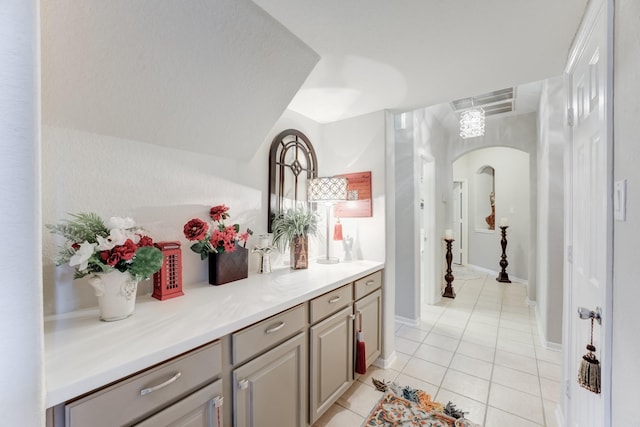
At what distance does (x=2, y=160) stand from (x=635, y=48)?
1.63 metres

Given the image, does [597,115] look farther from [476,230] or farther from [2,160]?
[476,230]

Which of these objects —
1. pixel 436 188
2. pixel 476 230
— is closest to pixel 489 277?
pixel 476 230

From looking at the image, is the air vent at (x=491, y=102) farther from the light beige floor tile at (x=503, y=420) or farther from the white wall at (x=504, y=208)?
the light beige floor tile at (x=503, y=420)

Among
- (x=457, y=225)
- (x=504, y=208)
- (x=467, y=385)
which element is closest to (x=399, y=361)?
(x=467, y=385)

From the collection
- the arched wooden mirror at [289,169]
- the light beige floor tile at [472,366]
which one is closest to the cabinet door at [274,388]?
the arched wooden mirror at [289,169]

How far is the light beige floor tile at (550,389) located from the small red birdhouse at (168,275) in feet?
8.41

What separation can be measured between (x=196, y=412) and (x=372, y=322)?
1.45 m

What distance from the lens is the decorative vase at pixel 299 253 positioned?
2012 millimetres

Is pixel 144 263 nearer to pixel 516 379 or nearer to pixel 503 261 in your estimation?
pixel 516 379

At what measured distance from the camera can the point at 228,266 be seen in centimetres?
161

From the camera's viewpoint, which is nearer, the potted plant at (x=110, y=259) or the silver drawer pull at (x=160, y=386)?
the silver drawer pull at (x=160, y=386)

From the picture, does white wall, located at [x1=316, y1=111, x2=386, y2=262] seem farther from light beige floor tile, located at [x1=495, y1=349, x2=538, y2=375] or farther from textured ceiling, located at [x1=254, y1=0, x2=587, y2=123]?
light beige floor tile, located at [x1=495, y1=349, x2=538, y2=375]

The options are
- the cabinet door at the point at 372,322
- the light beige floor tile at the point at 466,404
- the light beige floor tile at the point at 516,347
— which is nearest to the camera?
the light beige floor tile at the point at 466,404

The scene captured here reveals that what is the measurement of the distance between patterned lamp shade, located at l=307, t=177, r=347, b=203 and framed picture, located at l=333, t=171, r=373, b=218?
0.18m
